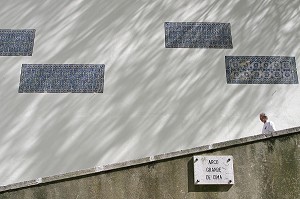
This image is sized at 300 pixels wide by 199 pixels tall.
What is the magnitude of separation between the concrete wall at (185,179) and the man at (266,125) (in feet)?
5.26

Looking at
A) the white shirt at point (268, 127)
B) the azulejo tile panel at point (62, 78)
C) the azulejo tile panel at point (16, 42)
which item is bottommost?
the white shirt at point (268, 127)

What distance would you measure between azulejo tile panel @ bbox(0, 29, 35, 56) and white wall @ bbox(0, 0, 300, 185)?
0.29 feet

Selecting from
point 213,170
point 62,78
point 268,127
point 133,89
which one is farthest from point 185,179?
point 62,78

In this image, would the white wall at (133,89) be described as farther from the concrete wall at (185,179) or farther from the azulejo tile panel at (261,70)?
the concrete wall at (185,179)

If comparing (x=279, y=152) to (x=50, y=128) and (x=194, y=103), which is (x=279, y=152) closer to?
(x=194, y=103)

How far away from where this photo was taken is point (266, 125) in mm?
5078

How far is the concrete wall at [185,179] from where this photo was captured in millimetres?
3148

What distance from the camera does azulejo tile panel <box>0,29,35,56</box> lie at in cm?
577

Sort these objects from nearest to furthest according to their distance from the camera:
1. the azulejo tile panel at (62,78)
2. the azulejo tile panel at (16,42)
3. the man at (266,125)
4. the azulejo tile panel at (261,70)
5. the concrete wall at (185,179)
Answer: the concrete wall at (185,179)
the man at (266,125)
the azulejo tile panel at (62,78)
the azulejo tile panel at (261,70)
the azulejo tile panel at (16,42)

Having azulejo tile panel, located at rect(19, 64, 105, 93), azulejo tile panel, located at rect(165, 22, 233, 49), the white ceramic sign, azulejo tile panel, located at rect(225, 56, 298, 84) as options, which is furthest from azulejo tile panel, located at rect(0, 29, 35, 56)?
the white ceramic sign

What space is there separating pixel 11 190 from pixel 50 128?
7.37 feet

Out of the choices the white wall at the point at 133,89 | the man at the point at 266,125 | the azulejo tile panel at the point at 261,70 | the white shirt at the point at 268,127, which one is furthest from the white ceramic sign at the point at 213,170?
the azulejo tile panel at the point at 261,70

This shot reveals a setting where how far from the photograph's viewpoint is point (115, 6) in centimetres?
605

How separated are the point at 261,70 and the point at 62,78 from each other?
256 centimetres
